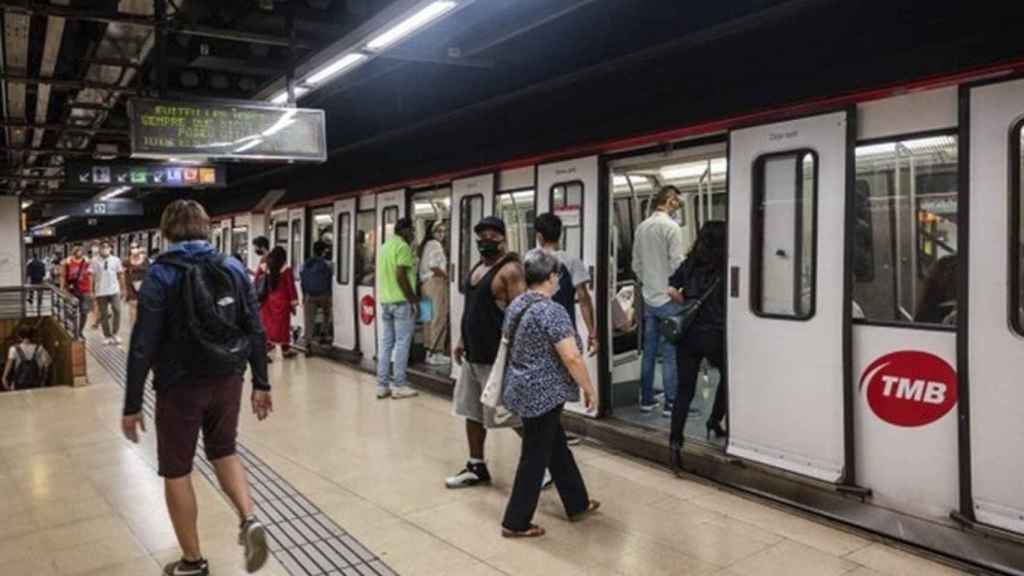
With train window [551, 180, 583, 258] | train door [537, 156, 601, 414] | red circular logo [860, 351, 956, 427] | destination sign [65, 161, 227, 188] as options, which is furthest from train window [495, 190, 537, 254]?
destination sign [65, 161, 227, 188]

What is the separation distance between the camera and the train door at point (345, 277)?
8.62m

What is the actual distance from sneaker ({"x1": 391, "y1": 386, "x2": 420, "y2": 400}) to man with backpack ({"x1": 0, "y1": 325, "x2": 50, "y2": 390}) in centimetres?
454

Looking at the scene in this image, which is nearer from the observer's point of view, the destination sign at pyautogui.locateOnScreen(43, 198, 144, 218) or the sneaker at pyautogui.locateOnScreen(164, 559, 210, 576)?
the sneaker at pyautogui.locateOnScreen(164, 559, 210, 576)

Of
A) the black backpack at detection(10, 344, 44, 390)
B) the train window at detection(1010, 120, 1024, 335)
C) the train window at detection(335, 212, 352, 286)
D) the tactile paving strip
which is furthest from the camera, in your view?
the train window at detection(335, 212, 352, 286)

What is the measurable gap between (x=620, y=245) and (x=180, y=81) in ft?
17.0

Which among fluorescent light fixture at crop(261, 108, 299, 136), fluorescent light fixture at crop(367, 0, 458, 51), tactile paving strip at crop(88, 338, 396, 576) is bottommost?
tactile paving strip at crop(88, 338, 396, 576)

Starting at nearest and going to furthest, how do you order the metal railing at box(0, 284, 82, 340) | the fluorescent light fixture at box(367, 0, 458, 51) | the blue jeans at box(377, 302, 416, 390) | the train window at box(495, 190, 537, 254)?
the fluorescent light fixture at box(367, 0, 458, 51) → the train window at box(495, 190, 537, 254) → the blue jeans at box(377, 302, 416, 390) → the metal railing at box(0, 284, 82, 340)

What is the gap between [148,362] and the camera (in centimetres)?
284

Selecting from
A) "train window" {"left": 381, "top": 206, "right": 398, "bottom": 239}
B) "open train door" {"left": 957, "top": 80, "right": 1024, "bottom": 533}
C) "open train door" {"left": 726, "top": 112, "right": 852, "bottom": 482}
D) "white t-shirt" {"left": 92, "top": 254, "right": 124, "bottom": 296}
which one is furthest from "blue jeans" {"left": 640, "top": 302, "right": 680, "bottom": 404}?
"white t-shirt" {"left": 92, "top": 254, "right": 124, "bottom": 296}

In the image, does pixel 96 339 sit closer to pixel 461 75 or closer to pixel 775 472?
pixel 461 75

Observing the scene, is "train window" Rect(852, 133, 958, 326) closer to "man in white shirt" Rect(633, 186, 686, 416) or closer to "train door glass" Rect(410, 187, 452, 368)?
"man in white shirt" Rect(633, 186, 686, 416)

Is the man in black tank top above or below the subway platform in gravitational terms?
above

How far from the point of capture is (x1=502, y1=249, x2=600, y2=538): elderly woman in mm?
3322

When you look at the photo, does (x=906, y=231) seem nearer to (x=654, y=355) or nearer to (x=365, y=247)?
(x=654, y=355)
